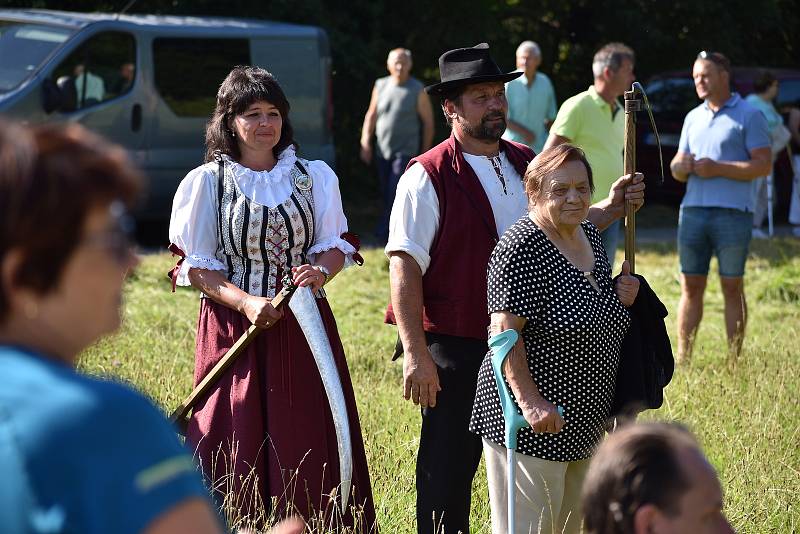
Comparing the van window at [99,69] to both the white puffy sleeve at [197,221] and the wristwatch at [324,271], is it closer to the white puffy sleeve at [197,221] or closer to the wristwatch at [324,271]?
the white puffy sleeve at [197,221]

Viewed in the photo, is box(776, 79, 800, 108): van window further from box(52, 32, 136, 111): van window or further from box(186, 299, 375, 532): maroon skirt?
box(186, 299, 375, 532): maroon skirt

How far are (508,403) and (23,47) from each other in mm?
9449

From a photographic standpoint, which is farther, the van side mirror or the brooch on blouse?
the van side mirror

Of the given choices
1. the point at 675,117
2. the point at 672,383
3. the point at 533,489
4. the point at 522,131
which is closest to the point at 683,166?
the point at 672,383

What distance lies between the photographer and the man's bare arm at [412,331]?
453 centimetres

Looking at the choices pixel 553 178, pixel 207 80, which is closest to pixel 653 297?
pixel 553 178

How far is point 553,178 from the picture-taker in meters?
4.21

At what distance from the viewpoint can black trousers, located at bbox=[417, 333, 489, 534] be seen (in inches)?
185

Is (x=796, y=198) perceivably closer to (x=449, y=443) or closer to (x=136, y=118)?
(x=136, y=118)

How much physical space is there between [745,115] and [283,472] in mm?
4429

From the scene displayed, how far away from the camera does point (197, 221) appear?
4754 mm

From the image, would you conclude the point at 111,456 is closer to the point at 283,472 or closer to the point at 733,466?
the point at 283,472

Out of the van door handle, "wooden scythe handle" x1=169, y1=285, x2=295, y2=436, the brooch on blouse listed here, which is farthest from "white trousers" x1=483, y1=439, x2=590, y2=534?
the van door handle

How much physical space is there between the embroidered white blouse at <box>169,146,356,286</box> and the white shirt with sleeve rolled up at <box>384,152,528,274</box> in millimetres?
368
